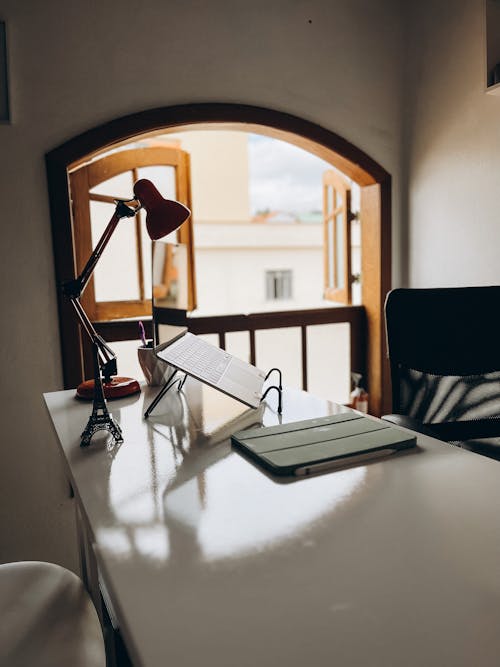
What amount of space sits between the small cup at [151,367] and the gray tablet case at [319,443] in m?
0.59

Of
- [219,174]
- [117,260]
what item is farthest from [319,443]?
[219,174]

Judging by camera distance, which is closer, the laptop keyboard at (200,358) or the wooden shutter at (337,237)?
the laptop keyboard at (200,358)

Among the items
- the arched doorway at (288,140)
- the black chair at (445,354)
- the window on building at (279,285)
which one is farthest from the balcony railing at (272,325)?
the window on building at (279,285)

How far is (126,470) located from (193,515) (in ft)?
0.80

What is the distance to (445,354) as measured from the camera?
1564mm

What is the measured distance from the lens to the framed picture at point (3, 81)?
6.54 ft

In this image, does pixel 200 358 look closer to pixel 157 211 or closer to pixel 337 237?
pixel 157 211

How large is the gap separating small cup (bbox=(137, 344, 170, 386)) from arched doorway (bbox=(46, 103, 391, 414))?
67cm

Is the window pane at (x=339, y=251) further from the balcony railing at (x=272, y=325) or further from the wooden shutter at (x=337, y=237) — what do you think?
the balcony railing at (x=272, y=325)

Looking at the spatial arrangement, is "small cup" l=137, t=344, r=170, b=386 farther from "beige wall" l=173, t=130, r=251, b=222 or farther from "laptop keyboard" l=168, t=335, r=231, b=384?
"beige wall" l=173, t=130, r=251, b=222

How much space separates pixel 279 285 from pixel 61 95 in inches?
360

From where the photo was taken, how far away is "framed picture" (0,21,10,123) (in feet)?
6.54

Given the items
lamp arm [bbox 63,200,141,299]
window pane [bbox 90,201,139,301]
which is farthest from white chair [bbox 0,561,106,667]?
window pane [bbox 90,201,139,301]

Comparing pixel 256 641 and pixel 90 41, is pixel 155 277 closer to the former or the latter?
pixel 256 641
